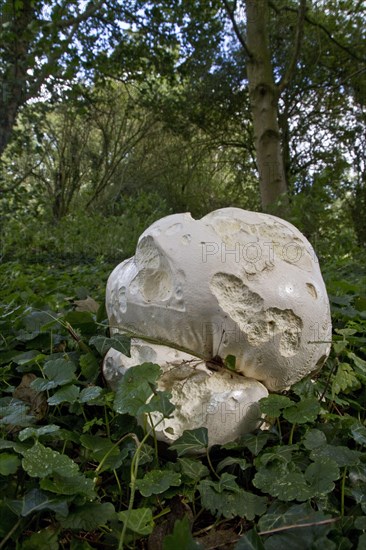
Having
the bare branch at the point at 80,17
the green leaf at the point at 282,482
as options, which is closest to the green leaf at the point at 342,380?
the green leaf at the point at 282,482

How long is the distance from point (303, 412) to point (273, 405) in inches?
3.8

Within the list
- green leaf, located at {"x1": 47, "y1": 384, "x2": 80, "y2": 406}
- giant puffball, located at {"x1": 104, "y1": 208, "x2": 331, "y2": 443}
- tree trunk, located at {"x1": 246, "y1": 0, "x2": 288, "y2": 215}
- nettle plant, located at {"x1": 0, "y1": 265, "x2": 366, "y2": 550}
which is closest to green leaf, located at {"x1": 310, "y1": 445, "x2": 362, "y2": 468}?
nettle plant, located at {"x1": 0, "y1": 265, "x2": 366, "y2": 550}

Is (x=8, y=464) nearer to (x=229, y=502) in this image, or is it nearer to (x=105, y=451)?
(x=105, y=451)

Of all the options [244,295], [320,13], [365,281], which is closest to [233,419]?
[244,295]

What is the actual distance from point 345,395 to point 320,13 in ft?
28.3

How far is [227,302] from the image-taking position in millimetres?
1613

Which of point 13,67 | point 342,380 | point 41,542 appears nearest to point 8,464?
point 41,542

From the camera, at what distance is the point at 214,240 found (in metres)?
1.68

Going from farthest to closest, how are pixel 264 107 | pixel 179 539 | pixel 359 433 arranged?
pixel 264 107 < pixel 359 433 < pixel 179 539

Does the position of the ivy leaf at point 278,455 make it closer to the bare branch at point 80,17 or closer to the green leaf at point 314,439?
the green leaf at point 314,439

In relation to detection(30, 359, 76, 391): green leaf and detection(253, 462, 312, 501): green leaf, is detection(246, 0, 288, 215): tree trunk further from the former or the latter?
detection(253, 462, 312, 501): green leaf

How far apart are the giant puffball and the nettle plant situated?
0.10 m

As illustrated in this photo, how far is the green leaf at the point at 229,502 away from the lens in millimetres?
1210

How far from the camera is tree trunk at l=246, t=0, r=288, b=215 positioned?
6027 millimetres
